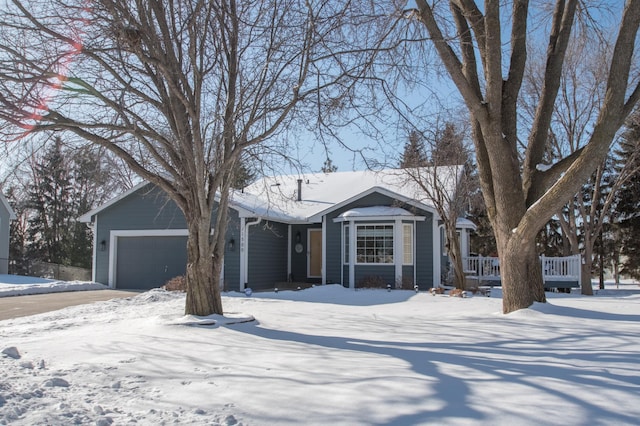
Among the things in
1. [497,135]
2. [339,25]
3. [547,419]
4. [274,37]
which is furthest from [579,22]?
[547,419]

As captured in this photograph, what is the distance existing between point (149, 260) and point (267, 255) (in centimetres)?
434

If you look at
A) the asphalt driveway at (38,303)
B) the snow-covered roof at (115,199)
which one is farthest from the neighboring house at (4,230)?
the asphalt driveway at (38,303)

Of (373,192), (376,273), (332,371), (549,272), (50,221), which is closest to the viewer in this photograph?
(332,371)

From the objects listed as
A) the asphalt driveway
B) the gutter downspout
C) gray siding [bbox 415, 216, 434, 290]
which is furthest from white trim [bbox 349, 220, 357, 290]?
the asphalt driveway

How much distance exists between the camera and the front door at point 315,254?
19328 millimetres

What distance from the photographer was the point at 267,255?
18.3 metres

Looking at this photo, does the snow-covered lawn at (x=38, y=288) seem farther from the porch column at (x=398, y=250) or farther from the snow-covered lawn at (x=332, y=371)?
the porch column at (x=398, y=250)

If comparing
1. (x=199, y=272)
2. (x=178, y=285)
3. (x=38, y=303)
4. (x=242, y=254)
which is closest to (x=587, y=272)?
(x=242, y=254)

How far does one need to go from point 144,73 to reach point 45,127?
6.07 feet

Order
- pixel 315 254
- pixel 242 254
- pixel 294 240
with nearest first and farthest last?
pixel 242 254, pixel 315 254, pixel 294 240

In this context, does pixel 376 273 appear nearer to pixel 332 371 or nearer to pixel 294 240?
pixel 294 240

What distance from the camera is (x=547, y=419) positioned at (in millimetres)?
3410

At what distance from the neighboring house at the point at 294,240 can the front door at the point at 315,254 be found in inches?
1.5

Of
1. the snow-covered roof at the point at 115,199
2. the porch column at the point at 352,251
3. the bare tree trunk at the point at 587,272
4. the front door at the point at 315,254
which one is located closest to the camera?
the porch column at the point at 352,251
